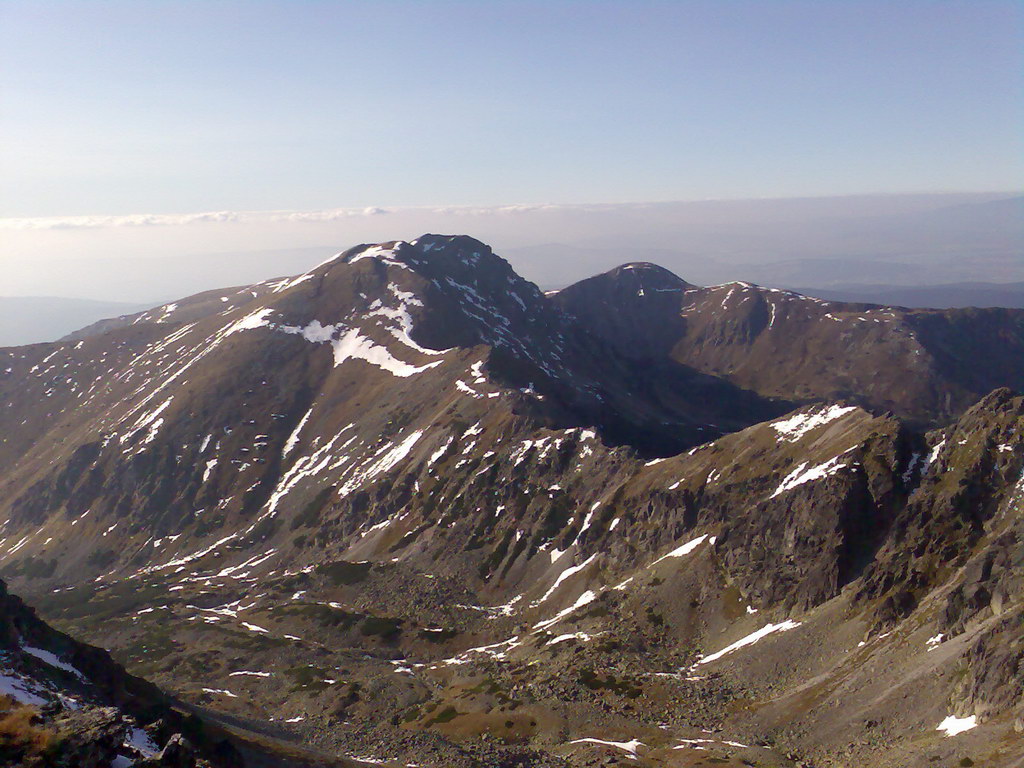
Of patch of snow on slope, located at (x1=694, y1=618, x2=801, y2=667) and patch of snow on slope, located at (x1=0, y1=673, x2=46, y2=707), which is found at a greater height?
patch of snow on slope, located at (x1=0, y1=673, x2=46, y2=707)

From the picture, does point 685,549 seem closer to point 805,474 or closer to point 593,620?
point 593,620

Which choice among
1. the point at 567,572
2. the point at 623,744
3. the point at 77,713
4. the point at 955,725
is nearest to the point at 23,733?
the point at 77,713

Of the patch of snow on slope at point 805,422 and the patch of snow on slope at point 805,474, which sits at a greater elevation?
the patch of snow on slope at point 805,422

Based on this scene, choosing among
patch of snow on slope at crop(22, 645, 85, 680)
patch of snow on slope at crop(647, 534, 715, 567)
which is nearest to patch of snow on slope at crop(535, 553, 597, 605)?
patch of snow on slope at crop(647, 534, 715, 567)

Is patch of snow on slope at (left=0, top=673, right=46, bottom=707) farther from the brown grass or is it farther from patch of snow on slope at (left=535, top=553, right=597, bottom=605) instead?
patch of snow on slope at (left=535, top=553, right=597, bottom=605)

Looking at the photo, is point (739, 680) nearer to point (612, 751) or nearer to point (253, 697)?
point (612, 751)

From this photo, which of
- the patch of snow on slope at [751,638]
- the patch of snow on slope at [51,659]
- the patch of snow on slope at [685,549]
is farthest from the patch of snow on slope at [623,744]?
the patch of snow on slope at [51,659]

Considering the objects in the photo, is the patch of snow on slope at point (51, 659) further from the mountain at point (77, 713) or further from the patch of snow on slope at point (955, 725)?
the patch of snow on slope at point (955, 725)

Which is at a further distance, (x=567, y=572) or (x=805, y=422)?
(x=567, y=572)
